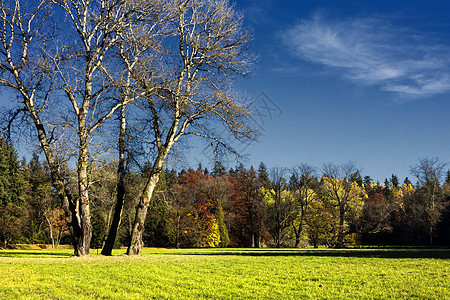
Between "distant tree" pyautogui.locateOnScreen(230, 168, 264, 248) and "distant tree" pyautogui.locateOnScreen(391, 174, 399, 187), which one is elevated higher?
"distant tree" pyautogui.locateOnScreen(391, 174, 399, 187)

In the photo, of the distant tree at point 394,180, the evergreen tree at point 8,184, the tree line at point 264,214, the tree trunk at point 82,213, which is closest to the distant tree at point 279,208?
the tree line at point 264,214

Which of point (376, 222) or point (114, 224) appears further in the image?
point (376, 222)

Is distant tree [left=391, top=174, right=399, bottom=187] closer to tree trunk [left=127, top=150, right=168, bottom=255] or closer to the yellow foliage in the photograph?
the yellow foliage

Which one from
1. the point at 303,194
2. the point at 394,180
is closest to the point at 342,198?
the point at 303,194

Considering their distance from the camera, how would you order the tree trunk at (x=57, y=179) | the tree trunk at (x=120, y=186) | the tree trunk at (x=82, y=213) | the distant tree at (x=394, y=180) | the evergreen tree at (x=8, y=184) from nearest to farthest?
the tree trunk at (x=82, y=213), the tree trunk at (x=57, y=179), the tree trunk at (x=120, y=186), the evergreen tree at (x=8, y=184), the distant tree at (x=394, y=180)

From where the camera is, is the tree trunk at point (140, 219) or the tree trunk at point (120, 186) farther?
the tree trunk at point (120, 186)

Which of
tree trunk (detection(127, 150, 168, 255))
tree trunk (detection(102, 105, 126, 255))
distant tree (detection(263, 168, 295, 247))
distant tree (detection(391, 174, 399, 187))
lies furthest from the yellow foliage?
distant tree (detection(391, 174, 399, 187))

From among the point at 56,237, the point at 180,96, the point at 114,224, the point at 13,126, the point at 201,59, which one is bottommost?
the point at 56,237


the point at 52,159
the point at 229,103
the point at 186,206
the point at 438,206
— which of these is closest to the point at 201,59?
the point at 229,103

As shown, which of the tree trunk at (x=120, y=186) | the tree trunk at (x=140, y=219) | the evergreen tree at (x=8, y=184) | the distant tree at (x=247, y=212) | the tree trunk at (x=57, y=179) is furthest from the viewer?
the distant tree at (x=247, y=212)

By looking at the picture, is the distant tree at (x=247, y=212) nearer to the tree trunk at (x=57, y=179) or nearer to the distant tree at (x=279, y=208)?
the distant tree at (x=279, y=208)

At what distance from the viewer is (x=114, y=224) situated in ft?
51.9

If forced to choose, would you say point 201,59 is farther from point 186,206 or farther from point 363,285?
point 186,206

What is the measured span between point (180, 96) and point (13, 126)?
286 inches
